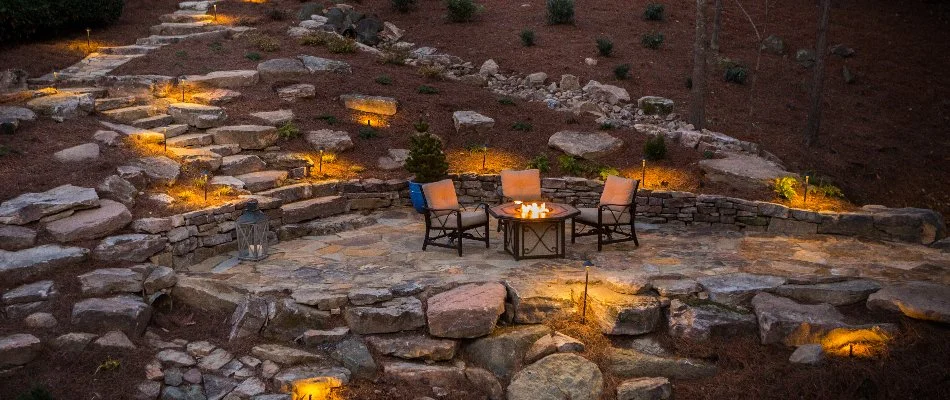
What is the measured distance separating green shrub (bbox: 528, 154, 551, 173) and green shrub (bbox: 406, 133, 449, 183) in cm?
168

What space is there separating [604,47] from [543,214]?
355 inches

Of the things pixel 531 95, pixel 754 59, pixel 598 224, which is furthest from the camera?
pixel 754 59

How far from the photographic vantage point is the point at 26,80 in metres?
14.0

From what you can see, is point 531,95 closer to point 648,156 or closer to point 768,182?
point 648,156

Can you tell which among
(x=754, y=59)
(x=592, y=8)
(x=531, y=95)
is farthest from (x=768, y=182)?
(x=592, y=8)

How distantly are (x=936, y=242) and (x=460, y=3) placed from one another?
1257 centimetres

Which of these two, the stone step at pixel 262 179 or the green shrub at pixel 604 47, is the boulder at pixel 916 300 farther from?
the green shrub at pixel 604 47

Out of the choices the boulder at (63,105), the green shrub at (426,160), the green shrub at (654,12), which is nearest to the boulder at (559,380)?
the green shrub at (426,160)

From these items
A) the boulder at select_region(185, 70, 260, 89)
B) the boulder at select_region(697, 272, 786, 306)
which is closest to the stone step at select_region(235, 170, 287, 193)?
the boulder at select_region(185, 70, 260, 89)

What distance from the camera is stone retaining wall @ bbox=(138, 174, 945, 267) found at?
33.2ft

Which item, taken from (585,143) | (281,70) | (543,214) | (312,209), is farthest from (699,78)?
(281,70)

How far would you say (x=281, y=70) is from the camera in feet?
50.4

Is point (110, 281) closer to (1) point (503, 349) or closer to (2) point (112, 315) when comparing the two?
(2) point (112, 315)

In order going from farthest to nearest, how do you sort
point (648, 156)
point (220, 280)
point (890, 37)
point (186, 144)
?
point (890, 37), point (648, 156), point (186, 144), point (220, 280)
